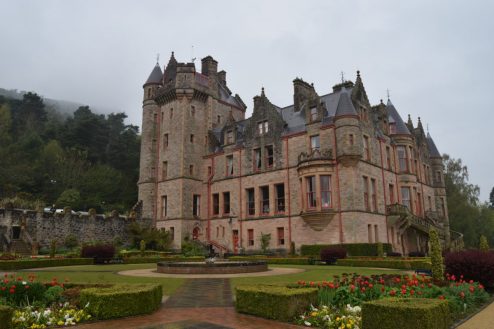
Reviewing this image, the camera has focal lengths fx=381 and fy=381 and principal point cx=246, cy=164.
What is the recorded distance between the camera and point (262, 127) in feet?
127

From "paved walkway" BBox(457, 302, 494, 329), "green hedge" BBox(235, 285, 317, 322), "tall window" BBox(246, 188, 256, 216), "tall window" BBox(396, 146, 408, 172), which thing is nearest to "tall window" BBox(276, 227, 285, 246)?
"tall window" BBox(246, 188, 256, 216)

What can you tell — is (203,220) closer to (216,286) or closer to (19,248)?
(19,248)

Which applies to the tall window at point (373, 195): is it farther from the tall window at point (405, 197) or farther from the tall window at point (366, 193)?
the tall window at point (405, 197)

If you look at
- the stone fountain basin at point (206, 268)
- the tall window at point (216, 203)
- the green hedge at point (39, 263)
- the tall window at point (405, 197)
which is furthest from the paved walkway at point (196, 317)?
the tall window at point (405, 197)

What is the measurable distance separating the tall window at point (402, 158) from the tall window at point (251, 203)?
15.4 metres

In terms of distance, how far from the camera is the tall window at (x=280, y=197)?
119 feet

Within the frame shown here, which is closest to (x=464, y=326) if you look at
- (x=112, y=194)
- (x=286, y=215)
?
(x=286, y=215)

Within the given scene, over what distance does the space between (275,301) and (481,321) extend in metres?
4.75

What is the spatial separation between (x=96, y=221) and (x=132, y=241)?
4226mm

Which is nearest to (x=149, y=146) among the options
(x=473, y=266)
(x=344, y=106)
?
(x=344, y=106)

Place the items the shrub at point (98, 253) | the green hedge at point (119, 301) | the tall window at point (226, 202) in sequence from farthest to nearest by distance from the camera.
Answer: the tall window at point (226, 202), the shrub at point (98, 253), the green hedge at point (119, 301)

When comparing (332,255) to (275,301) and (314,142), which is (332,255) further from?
(275,301)

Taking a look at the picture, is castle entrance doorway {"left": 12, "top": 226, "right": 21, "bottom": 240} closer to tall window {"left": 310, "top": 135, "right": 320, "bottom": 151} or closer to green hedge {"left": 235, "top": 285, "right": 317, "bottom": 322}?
tall window {"left": 310, "top": 135, "right": 320, "bottom": 151}

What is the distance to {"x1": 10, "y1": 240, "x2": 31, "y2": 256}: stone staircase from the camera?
1316 inches
